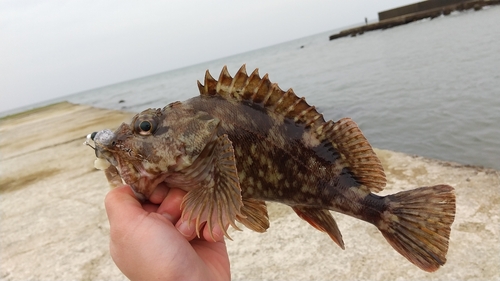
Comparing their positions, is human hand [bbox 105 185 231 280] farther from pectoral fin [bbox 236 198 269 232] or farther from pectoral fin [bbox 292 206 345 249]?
pectoral fin [bbox 292 206 345 249]

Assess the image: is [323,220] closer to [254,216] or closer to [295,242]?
[254,216]

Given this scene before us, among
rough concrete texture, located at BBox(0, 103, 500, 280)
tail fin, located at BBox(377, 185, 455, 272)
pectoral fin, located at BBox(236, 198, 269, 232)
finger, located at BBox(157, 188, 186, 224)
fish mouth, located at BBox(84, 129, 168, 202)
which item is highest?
fish mouth, located at BBox(84, 129, 168, 202)

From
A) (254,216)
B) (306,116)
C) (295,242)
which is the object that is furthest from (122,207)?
(295,242)

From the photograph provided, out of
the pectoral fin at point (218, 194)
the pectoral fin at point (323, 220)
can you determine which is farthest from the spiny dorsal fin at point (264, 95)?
the pectoral fin at point (323, 220)

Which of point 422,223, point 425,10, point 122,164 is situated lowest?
point 425,10

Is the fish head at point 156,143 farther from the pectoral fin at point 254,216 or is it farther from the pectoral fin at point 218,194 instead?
the pectoral fin at point 254,216

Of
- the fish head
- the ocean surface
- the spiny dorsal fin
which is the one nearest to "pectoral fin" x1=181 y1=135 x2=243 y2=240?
the fish head
